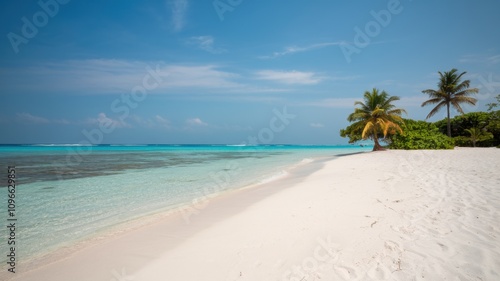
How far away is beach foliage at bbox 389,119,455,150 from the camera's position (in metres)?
23.6

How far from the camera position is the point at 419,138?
24.3 meters

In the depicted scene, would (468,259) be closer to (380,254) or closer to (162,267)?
(380,254)

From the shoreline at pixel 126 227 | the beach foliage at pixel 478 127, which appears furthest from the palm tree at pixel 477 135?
Answer: the shoreline at pixel 126 227

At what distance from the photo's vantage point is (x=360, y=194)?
6.20 meters

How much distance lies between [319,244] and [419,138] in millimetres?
26660

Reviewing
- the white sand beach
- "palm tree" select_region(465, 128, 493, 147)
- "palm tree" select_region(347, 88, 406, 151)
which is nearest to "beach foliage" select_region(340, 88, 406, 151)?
"palm tree" select_region(347, 88, 406, 151)

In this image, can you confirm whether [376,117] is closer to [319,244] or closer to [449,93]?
[449,93]

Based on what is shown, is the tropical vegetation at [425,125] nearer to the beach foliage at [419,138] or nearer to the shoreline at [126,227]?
the beach foliage at [419,138]

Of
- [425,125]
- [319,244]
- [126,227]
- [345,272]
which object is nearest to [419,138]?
[425,125]

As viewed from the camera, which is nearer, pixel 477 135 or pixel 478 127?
pixel 477 135

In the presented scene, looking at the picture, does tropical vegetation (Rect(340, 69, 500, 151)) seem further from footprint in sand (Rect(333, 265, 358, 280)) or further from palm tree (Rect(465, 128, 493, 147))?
footprint in sand (Rect(333, 265, 358, 280))

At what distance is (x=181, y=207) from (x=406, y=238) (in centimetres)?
550

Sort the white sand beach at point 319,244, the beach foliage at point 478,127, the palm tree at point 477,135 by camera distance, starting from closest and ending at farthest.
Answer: the white sand beach at point 319,244
the palm tree at point 477,135
the beach foliage at point 478,127

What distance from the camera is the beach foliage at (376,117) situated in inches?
969
